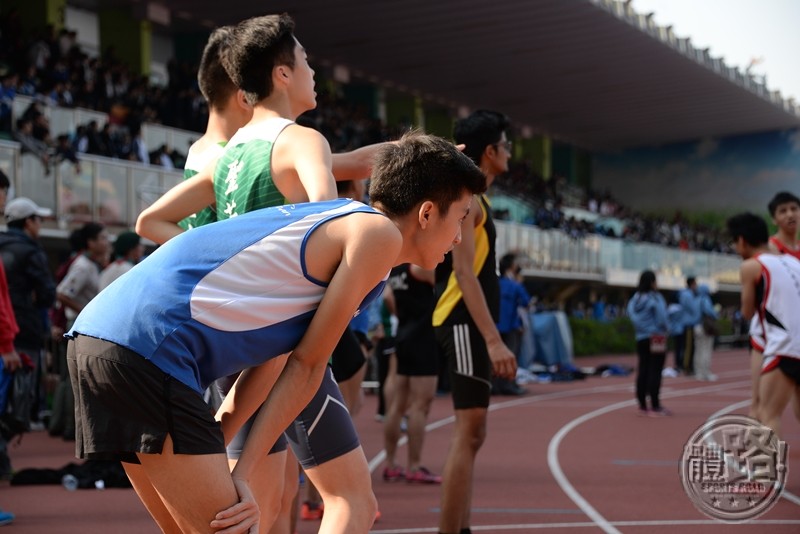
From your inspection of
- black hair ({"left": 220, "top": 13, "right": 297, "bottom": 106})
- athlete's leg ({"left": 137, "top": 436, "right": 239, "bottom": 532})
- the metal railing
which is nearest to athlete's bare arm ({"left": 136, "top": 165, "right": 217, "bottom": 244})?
black hair ({"left": 220, "top": 13, "right": 297, "bottom": 106})

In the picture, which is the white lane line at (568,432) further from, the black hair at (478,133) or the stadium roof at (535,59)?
the stadium roof at (535,59)

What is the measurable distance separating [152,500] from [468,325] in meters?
2.57

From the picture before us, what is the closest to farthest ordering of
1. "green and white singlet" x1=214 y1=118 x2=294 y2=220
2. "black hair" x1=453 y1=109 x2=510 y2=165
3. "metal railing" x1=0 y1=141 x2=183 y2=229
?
"green and white singlet" x1=214 y1=118 x2=294 y2=220 → "black hair" x1=453 y1=109 x2=510 y2=165 → "metal railing" x1=0 y1=141 x2=183 y2=229

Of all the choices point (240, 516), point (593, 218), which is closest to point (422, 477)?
point (240, 516)

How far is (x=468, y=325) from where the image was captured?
5.12 metres

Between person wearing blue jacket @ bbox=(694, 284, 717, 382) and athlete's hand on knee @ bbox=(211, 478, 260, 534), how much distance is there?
19740mm

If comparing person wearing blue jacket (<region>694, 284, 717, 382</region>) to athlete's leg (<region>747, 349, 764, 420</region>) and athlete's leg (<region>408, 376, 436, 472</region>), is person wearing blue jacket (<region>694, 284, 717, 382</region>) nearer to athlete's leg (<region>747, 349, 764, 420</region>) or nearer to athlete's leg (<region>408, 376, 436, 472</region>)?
athlete's leg (<region>747, 349, 764, 420</region>)

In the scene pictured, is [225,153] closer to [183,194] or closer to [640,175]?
[183,194]

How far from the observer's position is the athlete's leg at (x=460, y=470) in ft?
16.3

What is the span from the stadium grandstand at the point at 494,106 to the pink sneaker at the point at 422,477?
30.0 ft

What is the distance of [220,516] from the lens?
2482mm

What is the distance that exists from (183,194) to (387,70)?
1417 inches

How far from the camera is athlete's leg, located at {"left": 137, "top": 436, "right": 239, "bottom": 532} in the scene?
248 centimetres

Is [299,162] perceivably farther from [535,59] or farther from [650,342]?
[535,59]
